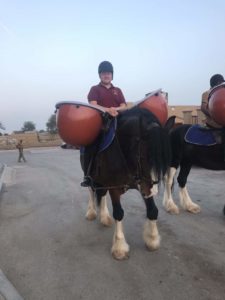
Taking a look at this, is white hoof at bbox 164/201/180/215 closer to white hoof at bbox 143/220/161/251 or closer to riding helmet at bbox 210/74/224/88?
white hoof at bbox 143/220/161/251

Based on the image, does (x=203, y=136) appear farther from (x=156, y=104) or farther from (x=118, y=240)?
(x=118, y=240)

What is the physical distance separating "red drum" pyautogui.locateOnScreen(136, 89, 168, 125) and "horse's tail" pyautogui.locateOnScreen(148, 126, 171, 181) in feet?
1.91

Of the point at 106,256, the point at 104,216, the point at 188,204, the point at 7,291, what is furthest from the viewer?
the point at 188,204

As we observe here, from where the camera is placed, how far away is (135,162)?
4172mm

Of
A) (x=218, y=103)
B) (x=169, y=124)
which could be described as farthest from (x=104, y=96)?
(x=218, y=103)

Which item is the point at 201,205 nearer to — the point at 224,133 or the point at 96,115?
the point at 224,133

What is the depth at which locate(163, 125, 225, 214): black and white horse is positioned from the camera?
19.2ft

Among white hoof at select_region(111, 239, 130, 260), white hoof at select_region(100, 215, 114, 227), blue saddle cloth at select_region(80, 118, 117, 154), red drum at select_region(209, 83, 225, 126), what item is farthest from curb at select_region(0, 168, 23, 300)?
red drum at select_region(209, 83, 225, 126)

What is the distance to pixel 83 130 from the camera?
14.1 ft

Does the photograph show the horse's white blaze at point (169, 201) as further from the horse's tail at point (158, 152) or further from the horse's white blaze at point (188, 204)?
the horse's tail at point (158, 152)

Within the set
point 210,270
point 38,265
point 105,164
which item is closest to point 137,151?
point 105,164

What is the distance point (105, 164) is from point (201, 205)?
3.11m

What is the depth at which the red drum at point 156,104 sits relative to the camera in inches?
178

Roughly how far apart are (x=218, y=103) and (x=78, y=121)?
7.15ft
